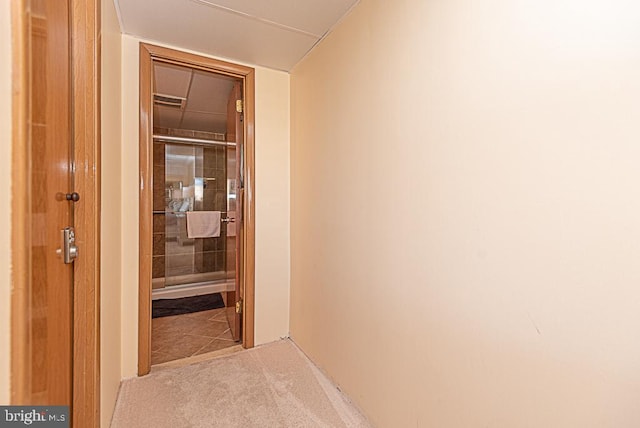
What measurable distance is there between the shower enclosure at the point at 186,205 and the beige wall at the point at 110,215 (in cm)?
203

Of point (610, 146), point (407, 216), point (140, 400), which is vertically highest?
point (610, 146)

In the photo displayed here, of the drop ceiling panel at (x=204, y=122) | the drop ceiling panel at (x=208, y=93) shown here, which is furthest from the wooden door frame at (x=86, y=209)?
the drop ceiling panel at (x=204, y=122)

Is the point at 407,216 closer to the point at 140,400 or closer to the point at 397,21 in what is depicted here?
the point at 397,21

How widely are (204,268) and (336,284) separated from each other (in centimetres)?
298

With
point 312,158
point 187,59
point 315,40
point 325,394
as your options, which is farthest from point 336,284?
point 187,59

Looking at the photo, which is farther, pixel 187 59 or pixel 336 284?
pixel 187 59

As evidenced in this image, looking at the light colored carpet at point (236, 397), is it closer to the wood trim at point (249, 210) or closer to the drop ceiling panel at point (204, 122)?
the wood trim at point (249, 210)

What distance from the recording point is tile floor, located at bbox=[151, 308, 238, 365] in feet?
7.14

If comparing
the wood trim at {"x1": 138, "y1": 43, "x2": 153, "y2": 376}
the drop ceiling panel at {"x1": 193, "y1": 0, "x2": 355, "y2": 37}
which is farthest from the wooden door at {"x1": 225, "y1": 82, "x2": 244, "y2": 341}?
the drop ceiling panel at {"x1": 193, "y1": 0, "x2": 355, "y2": 37}

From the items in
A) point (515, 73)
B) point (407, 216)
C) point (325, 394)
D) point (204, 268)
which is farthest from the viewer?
point (204, 268)

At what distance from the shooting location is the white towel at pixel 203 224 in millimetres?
3877

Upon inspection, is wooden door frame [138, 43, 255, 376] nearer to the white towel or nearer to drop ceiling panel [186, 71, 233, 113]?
drop ceiling panel [186, 71, 233, 113]

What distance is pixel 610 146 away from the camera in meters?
0.68

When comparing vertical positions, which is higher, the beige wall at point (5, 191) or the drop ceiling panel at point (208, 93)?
the drop ceiling panel at point (208, 93)
